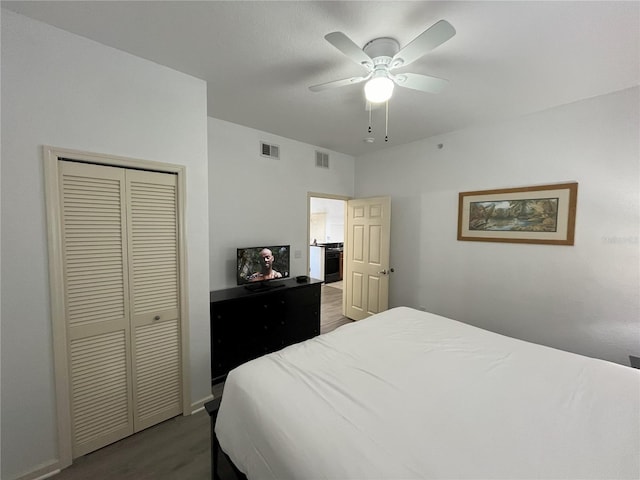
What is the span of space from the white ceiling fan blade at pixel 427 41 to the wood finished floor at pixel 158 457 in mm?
2511

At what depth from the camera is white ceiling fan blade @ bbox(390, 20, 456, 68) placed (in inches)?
46.9

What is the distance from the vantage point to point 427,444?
95 cm

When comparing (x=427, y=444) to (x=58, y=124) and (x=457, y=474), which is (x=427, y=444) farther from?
(x=58, y=124)

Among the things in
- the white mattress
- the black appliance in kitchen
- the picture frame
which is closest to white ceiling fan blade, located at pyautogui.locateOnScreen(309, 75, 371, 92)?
the white mattress

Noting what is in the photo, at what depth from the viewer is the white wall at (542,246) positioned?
7.07ft

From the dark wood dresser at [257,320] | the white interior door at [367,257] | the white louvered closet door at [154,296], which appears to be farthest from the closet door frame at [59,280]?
the white interior door at [367,257]

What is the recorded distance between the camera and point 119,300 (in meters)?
1.77

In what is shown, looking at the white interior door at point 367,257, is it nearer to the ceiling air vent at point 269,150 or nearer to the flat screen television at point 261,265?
the flat screen television at point 261,265

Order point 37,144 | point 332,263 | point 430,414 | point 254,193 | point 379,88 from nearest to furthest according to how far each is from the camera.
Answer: point 430,414
point 37,144
point 379,88
point 254,193
point 332,263

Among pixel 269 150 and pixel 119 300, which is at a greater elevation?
pixel 269 150

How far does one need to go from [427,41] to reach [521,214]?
2.19m

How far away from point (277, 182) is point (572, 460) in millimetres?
3269

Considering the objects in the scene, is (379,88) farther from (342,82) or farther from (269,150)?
(269,150)

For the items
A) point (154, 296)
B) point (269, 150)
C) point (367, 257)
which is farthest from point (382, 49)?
point (367, 257)
